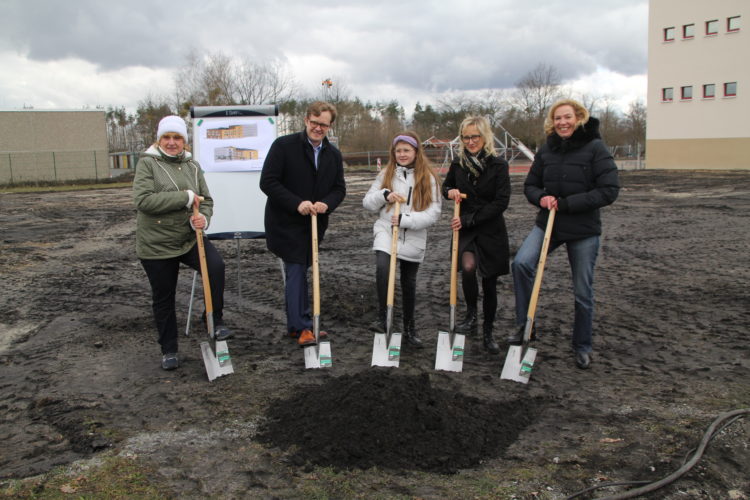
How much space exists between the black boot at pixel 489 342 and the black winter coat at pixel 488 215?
481 millimetres

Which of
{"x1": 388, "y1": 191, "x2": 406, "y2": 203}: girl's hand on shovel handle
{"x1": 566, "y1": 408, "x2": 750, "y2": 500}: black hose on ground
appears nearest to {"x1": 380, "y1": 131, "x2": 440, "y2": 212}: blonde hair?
{"x1": 388, "y1": 191, "x2": 406, "y2": 203}: girl's hand on shovel handle

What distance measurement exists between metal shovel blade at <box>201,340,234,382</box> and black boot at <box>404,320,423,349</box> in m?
1.54

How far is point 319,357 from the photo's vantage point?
15.9 ft

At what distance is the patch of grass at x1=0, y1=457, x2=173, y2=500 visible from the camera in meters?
3.04

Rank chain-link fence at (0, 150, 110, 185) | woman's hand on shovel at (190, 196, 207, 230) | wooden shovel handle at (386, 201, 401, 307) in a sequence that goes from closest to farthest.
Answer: woman's hand on shovel at (190, 196, 207, 230) → wooden shovel handle at (386, 201, 401, 307) → chain-link fence at (0, 150, 110, 185)

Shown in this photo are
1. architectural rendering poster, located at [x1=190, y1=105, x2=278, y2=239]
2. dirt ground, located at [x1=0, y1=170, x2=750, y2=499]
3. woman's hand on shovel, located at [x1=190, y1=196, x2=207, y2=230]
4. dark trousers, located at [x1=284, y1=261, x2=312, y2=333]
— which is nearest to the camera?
dirt ground, located at [x1=0, y1=170, x2=750, y2=499]

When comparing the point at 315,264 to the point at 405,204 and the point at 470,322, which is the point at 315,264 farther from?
the point at 470,322

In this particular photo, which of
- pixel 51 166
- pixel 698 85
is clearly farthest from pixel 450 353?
pixel 698 85

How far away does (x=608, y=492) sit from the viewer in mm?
3021

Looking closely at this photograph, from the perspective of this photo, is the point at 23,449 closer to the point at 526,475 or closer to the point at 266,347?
the point at 266,347

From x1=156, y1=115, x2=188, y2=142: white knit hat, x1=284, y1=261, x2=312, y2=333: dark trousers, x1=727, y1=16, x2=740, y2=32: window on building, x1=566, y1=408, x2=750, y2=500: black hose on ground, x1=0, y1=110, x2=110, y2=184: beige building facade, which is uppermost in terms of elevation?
x1=727, y1=16, x2=740, y2=32: window on building

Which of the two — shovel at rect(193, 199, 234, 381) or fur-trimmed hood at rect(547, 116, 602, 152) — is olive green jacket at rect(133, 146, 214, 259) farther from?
fur-trimmed hood at rect(547, 116, 602, 152)

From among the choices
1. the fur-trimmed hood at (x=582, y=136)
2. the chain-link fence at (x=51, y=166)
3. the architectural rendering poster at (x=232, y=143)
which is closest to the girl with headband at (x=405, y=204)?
the fur-trimmed hood at (x=582, y=136)

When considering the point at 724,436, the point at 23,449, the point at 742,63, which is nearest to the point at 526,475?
the point at 724,436
